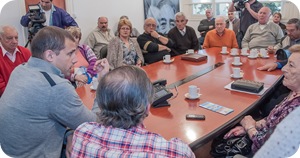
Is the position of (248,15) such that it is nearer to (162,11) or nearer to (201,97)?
(162,11)

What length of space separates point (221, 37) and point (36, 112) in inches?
120

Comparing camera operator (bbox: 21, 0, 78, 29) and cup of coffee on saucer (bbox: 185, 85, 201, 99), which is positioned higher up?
camera operator (bbox: 21, 0, 78, 29)

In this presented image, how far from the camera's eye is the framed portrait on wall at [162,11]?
18.9ft

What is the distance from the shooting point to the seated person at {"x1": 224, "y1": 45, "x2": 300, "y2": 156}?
143 centimetres

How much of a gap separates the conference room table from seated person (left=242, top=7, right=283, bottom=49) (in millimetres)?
1076

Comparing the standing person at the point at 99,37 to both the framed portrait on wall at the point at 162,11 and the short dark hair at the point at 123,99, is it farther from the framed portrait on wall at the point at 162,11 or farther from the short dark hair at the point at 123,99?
the short dark hair at the point at 123,99

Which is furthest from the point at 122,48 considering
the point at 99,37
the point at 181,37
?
the point at 99,37

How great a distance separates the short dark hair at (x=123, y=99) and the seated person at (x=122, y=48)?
6.85ft

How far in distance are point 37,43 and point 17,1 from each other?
2900 millimetres

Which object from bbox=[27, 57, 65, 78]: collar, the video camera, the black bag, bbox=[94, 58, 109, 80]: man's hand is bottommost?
the black bag

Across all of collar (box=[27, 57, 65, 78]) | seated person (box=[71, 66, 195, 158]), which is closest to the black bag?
seated person (box=[71, 66, 195, 158])

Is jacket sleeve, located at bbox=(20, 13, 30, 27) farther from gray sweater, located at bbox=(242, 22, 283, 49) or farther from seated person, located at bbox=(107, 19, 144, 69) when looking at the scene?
gray sweater, located at bbox=(242, 22, 283, 49)

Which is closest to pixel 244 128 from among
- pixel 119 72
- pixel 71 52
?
pixel 119 72

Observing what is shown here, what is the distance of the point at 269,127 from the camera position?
147cm
